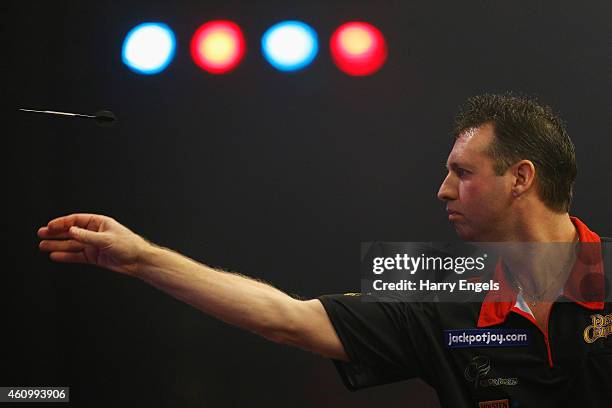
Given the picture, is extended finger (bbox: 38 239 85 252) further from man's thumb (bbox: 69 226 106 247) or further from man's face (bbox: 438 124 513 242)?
man's face (bbox: 438 124 513 242)

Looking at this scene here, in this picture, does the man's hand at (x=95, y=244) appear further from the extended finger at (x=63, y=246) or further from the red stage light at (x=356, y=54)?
the red stage light at (x=356, y=54)

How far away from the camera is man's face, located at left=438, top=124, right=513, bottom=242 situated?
166 centimetres

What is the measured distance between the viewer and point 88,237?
4.10 ft

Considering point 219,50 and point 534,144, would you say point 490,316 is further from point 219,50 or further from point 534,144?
point 219,50

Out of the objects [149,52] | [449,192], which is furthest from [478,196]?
[149,52]

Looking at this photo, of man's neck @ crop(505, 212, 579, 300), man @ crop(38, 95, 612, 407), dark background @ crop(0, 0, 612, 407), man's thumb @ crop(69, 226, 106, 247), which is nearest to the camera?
man's thumb @ crop(69, 226, 106, 247)

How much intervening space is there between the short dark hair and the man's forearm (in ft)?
2.01

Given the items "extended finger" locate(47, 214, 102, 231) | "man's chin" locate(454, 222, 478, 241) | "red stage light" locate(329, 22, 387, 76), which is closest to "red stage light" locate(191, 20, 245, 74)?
"red stage light" locate(329, 22, 387, 76)

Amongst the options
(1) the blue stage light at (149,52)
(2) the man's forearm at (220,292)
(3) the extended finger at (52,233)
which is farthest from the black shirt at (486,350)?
(1) the blue stage light at (149,52)

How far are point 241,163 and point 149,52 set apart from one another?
441 millimetres

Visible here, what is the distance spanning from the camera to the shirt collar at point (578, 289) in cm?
157

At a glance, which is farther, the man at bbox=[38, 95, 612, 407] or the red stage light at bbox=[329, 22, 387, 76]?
the red stage light at bbox=[329, 22, 387, 76]

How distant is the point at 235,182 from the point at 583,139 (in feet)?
3.37

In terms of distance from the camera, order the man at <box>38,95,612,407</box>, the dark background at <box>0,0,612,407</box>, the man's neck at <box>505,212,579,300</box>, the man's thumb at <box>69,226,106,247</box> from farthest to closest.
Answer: the dark background at <box>0,0,612,407</box>, the man's neck at <box>505,212,579,300</box>, the man at <box>38,95,612,407</box>, the man's thumb at <box>69,226,106,247</box>
